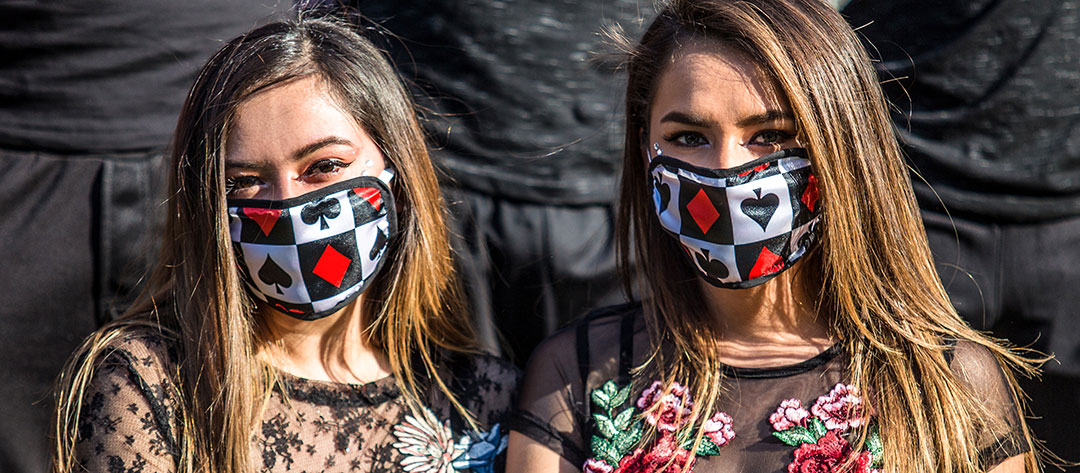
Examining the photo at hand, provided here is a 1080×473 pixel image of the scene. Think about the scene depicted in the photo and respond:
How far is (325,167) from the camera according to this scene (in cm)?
213

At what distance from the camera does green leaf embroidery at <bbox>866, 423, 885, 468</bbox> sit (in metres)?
1.89

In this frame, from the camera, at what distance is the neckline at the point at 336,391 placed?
2199mm

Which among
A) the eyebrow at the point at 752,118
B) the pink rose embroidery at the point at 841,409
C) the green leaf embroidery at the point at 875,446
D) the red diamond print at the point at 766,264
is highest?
the eyebrow at the point at 752,118

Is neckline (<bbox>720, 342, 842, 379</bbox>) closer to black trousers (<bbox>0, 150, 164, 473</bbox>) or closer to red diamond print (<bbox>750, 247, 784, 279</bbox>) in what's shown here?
red diamond print (<bbox>750, 247, 784, 279</bbox>)

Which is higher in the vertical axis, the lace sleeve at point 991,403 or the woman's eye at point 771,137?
the woman's eye at point 771,137

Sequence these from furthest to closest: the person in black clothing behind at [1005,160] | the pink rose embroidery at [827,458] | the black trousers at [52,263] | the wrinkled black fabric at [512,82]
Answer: the wrinkled black fabric at [512,82]
the black trousers at [52,263]
the person in black clothing behind at [1005,160]
the pink rose embroidery at [827,458]

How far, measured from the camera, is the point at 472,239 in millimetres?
2844

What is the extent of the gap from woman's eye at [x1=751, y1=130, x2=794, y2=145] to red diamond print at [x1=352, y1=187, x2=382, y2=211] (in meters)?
0.88

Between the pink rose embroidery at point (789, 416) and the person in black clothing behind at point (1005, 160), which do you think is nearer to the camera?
the pink rose embroidery at point (789, 416)

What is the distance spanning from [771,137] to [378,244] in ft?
3.10

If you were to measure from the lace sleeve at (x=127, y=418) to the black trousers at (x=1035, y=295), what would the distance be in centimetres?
207

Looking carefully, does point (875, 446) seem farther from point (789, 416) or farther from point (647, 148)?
point (647, 148)

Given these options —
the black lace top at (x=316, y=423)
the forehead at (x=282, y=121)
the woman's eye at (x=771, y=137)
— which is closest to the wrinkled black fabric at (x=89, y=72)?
the forehead at (x=282, y=121)

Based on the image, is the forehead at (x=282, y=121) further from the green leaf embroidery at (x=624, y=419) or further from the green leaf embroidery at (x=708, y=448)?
the green leaf embroidery at (x=708, y=448)
